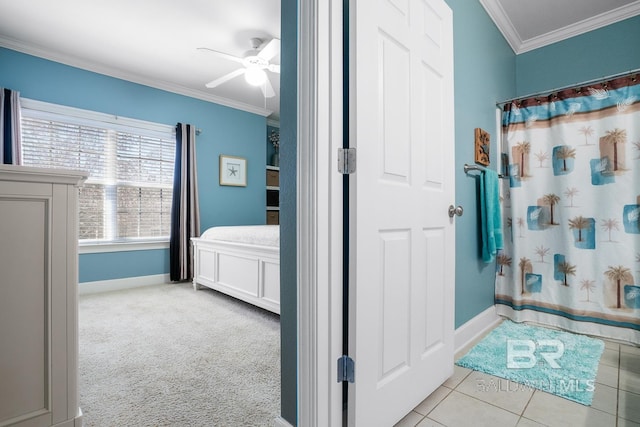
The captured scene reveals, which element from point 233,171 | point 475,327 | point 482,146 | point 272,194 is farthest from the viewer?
point 272,194

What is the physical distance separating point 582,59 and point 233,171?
162 inches

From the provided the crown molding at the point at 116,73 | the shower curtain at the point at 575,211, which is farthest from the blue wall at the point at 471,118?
the crown molding at the point at 116,73

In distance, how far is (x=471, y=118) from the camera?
2.12 m

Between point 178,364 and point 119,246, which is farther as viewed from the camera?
point 119,246

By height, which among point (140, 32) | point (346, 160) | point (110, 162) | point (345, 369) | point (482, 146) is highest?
point (140, 32)

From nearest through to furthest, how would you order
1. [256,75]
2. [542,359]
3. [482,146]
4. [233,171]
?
[542,359] < [482,146] < [256,75] < [233,171]

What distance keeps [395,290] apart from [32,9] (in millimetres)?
3502

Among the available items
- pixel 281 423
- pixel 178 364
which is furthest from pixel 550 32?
pixel 178 364

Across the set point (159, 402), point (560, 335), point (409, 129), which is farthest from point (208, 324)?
point (560, 335)

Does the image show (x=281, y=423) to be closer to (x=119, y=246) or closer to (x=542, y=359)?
(x=542, y=359)

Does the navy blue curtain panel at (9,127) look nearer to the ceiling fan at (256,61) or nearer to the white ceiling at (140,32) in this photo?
the white ceiling at (140,32)

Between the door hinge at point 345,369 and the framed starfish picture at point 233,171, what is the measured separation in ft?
12.6

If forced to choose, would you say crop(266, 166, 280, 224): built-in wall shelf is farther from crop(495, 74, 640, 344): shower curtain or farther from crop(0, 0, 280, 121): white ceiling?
crop(495, 74, 640, 344): shower curtain

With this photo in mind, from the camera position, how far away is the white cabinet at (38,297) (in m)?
1.01
